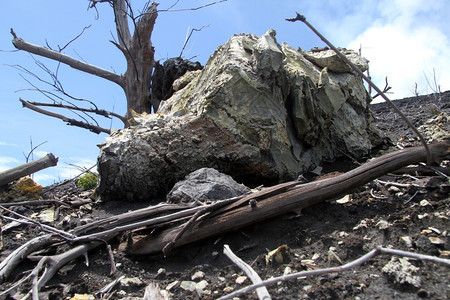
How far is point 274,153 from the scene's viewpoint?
3.41m

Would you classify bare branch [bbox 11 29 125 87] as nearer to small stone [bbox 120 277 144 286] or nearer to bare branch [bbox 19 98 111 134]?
bare branch [bbox 19 98 111 134]

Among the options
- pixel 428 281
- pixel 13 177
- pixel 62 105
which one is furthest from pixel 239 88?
pixel 62 105

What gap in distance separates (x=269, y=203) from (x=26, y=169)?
3110mm

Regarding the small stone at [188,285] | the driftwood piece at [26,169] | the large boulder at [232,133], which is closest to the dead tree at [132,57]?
the driftwood piece at [26,169]

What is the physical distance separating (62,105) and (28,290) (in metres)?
6.55

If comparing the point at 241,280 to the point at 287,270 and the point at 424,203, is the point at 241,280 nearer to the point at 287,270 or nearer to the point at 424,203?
the point at 287,270

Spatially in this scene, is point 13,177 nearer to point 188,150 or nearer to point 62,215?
point 62,215

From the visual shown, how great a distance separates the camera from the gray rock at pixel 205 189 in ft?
8.26

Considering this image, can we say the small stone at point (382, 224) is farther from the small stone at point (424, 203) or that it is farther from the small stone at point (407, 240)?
the small stone at point (424, 203)

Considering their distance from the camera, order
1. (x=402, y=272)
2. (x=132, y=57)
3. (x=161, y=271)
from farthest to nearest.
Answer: (x=132, y=57)
(x=161, y=271)
(x=402, y=272)

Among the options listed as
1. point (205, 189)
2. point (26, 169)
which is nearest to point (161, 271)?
point (205, 189)

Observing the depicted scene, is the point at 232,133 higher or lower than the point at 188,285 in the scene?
higher

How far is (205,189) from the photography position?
8.39 ft

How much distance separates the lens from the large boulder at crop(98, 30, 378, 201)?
3.28m
